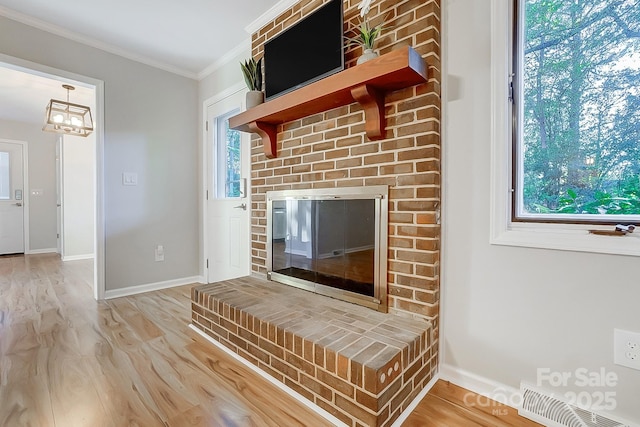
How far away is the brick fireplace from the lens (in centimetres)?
115

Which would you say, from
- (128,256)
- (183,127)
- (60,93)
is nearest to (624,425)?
(128,256)

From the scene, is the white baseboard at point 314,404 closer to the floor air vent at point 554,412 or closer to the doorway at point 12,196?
the floor air vent at point 554,412

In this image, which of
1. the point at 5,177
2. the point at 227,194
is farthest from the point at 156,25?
the point at 5,177

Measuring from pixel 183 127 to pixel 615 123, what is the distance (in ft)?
11.3

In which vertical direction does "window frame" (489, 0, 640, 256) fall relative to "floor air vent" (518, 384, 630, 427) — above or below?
above

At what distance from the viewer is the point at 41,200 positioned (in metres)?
5.30

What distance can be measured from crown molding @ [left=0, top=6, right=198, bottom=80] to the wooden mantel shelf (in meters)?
1.71

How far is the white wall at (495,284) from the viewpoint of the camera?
3.52 feet

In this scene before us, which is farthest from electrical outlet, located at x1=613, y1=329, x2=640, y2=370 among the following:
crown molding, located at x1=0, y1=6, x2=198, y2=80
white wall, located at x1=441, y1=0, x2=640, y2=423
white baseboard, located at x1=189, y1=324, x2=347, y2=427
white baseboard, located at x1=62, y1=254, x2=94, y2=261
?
white baseboard, located at x1=62, y1=254, x2=94, y2=261

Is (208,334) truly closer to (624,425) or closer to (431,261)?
(431,261)

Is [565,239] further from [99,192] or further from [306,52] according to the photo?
[99,192]

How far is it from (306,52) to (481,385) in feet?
6.71

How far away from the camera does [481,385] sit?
1336 millimetres

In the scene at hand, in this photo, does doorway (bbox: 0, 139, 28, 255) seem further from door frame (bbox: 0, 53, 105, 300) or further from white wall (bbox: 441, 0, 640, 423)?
white wall (bbox: 441, 0, 640, 423)
